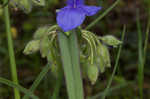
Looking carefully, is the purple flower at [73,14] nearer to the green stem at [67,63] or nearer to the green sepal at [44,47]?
the green stem at [67,63]

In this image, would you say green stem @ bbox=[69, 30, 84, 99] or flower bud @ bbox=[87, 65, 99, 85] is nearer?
green stem @ bbox=[69, 30, 84, 99]

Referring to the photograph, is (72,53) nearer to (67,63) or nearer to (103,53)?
(67,63)

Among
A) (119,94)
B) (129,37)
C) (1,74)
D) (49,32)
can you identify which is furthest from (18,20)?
(49,32)

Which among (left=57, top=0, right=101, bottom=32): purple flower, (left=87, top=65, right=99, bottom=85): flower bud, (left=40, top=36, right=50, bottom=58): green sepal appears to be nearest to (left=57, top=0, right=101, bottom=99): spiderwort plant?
(left=57, top=0, right=101, bottom=32): purple flower

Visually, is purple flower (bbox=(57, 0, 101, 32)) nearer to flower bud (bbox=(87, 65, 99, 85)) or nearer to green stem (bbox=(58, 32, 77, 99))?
green stem (bbox=(58, 32, 77, 99))

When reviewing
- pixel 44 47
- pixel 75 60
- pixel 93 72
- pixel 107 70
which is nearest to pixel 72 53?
pixel 75 60

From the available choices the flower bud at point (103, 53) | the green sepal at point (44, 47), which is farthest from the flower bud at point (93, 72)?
the green sepal at point (44, 47)
